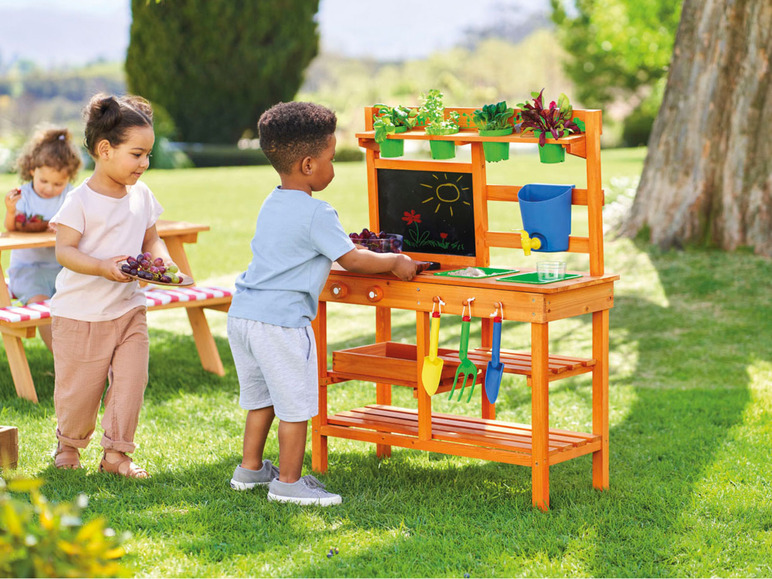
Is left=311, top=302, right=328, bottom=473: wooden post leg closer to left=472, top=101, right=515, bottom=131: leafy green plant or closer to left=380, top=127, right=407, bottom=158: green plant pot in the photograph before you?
left=380, top=127, right=407, bottom=158: green plant pot

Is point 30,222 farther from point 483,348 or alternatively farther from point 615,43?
point 615,43

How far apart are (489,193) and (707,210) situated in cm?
531

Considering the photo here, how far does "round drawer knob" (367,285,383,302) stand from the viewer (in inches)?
165

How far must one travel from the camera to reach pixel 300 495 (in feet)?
13.3

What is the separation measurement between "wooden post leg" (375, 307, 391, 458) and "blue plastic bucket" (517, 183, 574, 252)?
0.96 m

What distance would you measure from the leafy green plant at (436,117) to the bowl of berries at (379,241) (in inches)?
18.3

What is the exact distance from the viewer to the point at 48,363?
680 centimetres

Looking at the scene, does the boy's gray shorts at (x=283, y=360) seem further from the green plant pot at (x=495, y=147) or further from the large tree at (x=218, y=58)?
the large tree at (x=218, y=58)

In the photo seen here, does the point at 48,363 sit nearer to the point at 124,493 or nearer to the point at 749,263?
the point at 124,493

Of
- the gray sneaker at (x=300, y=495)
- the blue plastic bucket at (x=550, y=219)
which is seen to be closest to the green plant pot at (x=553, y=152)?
the blue plastic bucket at (x=550, y=219)

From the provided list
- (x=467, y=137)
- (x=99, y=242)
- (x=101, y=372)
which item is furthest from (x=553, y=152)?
(x=101, y=372)

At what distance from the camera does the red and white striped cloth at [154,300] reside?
5609 millimetres

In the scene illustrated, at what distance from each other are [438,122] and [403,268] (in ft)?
2.21

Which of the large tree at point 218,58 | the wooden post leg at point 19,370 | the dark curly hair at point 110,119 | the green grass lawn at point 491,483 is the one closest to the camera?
the green grass lawn at point 491,483
